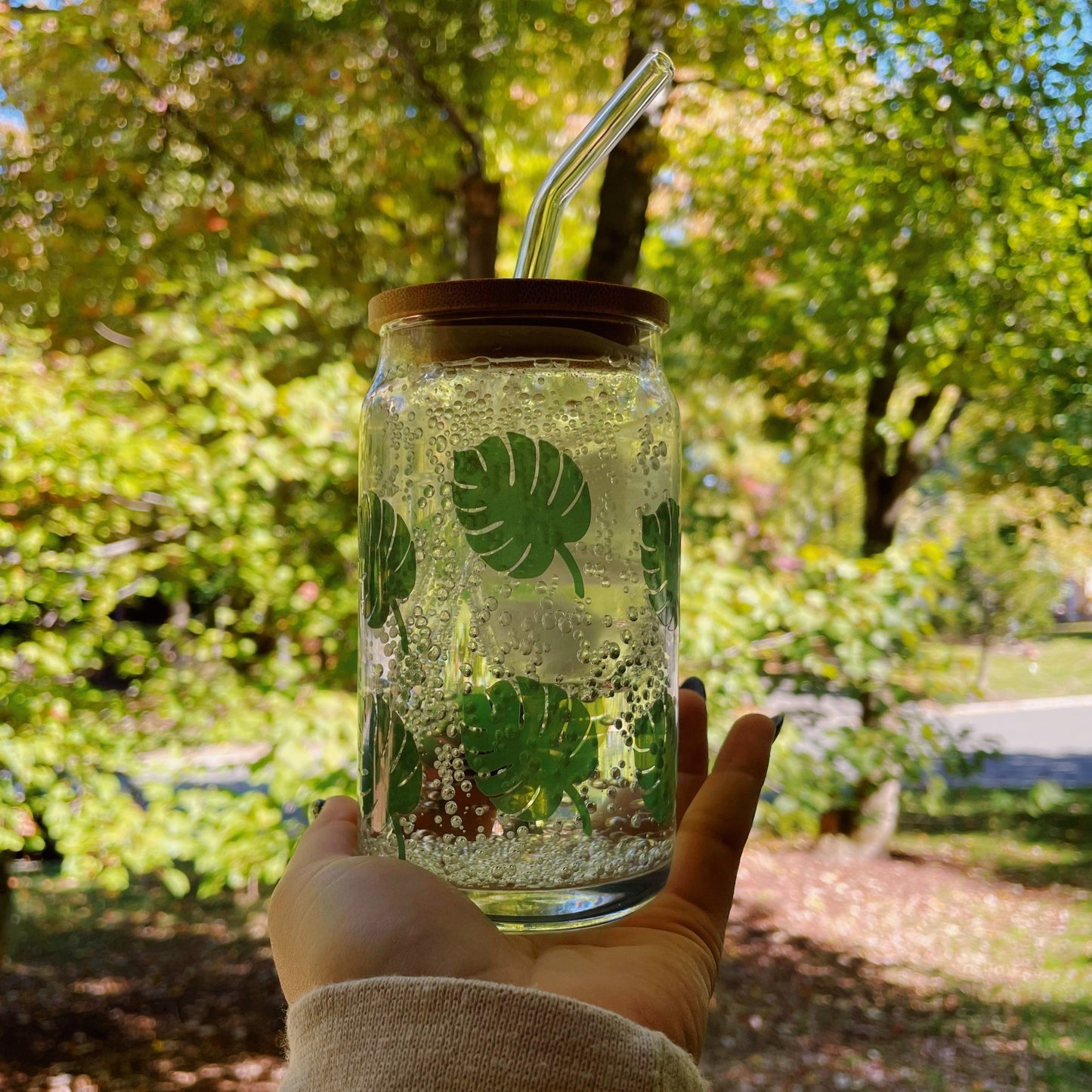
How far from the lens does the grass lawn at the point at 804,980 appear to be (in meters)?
2.37

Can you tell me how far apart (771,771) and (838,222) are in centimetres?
117

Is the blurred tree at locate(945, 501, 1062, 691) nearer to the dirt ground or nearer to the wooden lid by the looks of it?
the dirt ground

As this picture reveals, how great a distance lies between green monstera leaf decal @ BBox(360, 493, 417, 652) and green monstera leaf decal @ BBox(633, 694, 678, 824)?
149 mm

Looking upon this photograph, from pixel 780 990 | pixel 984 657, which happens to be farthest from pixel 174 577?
pixel 984 657

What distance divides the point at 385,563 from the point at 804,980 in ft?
8.16

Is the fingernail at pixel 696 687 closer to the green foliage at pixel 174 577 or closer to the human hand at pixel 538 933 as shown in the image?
the human hand at pixel 538 933

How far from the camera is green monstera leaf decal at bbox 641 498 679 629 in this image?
Result: 0.65 m

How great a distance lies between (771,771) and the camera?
2.02m

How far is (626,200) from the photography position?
2074 mm

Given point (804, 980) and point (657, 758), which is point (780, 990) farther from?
point (657, 758)

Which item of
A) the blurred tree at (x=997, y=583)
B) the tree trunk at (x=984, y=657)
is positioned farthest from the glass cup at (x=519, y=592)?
the tree trunk at (x=984, y=657)

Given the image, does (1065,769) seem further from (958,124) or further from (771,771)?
(958,124)

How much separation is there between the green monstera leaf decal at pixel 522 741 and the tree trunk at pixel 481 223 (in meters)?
1.53

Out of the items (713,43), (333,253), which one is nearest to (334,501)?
(333,253)
